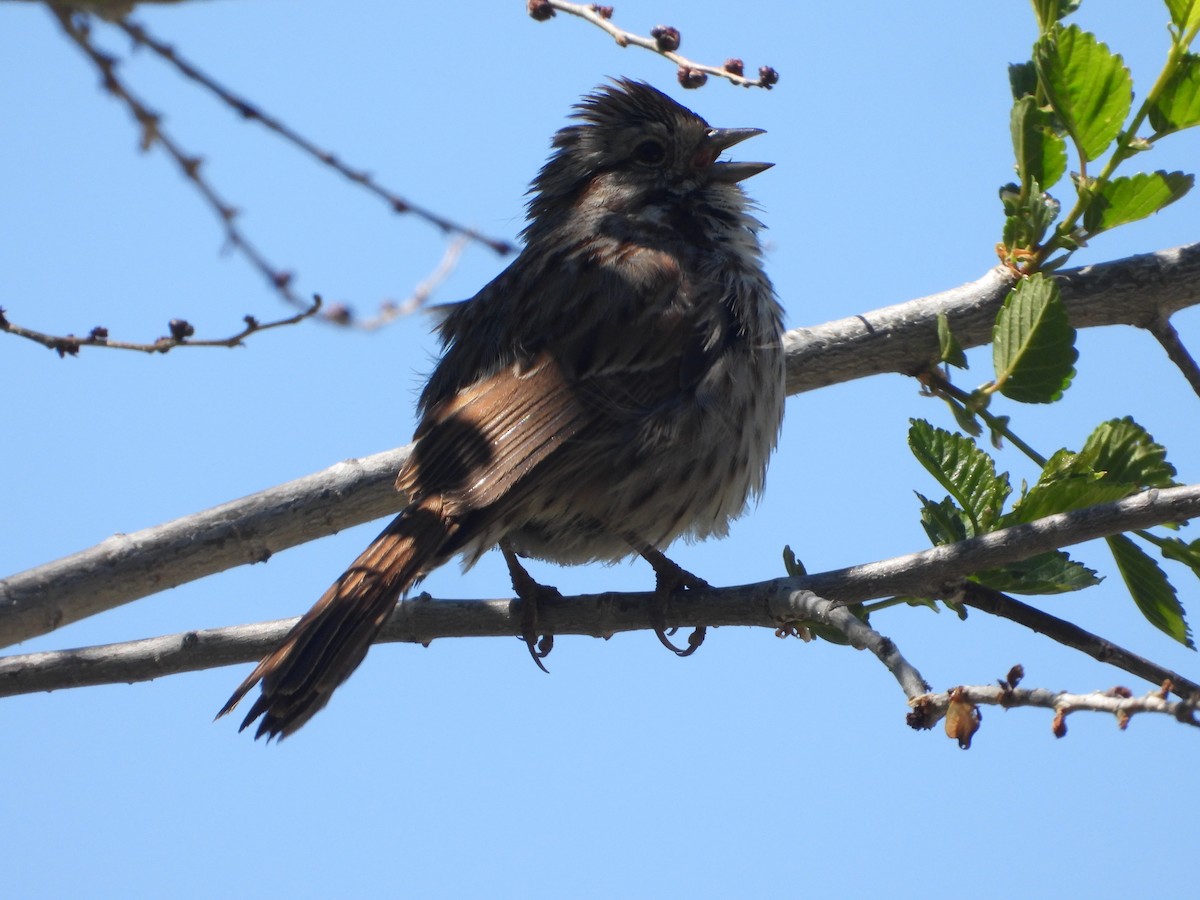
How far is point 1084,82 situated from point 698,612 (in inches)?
71.6

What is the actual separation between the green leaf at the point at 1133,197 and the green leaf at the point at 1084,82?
146mm

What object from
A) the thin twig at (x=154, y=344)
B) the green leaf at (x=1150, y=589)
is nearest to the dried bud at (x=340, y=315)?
the thin twig at (x=154, y=344)

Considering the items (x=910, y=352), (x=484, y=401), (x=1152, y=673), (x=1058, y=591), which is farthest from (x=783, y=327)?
(x=1152, y=673)

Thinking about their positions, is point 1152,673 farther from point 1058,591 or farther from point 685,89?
point 685,89

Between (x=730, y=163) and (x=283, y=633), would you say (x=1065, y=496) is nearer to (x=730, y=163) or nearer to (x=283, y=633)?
(x=283, y=633)

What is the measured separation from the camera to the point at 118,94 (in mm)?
2119

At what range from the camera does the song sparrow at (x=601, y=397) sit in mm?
3943

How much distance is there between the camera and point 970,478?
3422 mm

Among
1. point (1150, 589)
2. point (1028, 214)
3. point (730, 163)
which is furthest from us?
point (730, 163)

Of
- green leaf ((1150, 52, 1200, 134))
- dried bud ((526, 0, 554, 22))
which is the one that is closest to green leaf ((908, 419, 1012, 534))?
green leaf ((1150, 52, 1200, 134))

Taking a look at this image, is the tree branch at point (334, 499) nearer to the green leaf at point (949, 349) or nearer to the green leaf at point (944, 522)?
the green leaf at point (949, 349)

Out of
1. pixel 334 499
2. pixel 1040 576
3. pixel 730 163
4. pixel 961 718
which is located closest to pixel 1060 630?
pixel 1040 576

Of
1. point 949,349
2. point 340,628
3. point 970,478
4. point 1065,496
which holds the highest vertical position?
point 949,349

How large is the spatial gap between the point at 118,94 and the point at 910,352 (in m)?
2.95
